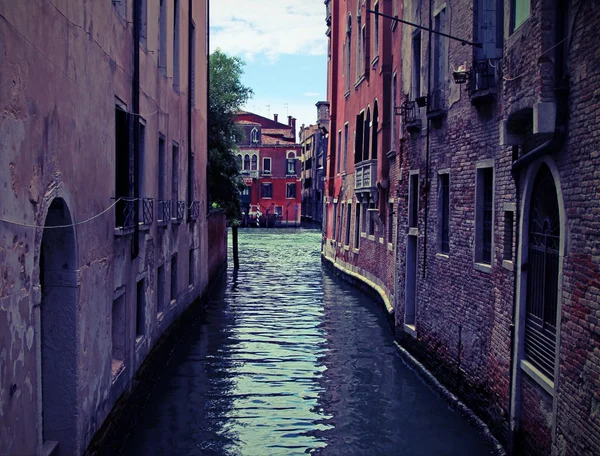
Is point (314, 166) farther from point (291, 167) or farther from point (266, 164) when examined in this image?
point (266, 164)

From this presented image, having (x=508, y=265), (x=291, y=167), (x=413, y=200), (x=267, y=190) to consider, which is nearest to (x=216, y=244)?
(x=413, y=200)

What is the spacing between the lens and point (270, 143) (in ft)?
220

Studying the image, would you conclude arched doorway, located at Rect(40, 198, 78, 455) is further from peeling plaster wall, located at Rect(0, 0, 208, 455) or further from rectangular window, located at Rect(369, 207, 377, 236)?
rectangular window, located at Rect(369, 207, 377, 236)

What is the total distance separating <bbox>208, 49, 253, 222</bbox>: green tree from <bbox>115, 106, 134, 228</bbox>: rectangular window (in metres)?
18.1

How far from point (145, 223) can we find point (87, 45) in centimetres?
369

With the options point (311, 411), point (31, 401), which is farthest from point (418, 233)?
point (31, 401)

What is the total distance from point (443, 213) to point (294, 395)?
127 inches

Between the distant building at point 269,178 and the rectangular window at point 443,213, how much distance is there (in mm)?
54827

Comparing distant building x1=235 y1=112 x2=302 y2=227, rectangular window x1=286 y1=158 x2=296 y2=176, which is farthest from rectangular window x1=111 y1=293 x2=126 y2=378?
rectangular window x1=286 y1=158 x2=296 y2=176

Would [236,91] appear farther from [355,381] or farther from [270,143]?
[270,143]

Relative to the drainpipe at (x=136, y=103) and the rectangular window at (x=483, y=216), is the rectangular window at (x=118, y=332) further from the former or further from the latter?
the rectangular window at (x=483, y=216)

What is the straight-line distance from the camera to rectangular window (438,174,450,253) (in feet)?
35.5

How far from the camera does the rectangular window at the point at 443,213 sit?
10820 millimetres

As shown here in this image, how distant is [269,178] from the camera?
67.2 meters
